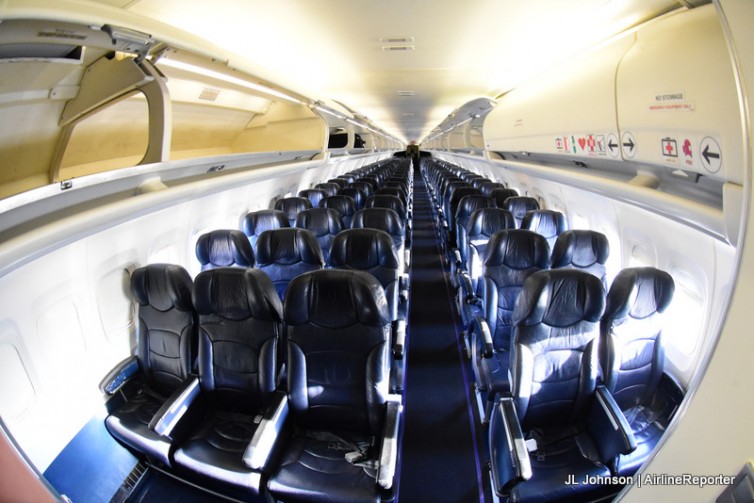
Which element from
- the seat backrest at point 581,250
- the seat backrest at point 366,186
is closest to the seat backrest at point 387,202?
the seat backrest at point 366,186

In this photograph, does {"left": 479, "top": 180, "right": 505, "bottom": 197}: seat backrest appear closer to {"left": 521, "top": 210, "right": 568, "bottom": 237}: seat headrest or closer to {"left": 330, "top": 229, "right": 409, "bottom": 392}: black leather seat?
{"left": 521, "top": 210, "right": 568, "bottom": 237}: seat headrest

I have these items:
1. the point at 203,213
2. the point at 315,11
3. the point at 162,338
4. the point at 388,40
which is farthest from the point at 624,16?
the point at 203,213

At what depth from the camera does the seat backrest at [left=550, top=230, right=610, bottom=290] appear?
364 cm

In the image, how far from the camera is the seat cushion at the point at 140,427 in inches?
100

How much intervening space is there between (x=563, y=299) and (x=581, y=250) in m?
1.53

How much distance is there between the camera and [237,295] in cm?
263

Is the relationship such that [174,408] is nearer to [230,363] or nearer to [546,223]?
[230,363]

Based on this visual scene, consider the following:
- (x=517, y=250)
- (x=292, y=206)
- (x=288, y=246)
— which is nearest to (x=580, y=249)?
(x=517, y=250)

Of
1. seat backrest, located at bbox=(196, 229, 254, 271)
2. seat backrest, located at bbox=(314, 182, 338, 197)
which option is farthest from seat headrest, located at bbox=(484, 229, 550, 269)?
seat backrest, located at bbox=(314, 182, 338, 197)

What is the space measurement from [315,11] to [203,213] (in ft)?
9.84

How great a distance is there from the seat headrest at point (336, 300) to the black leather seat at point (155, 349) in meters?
1.08

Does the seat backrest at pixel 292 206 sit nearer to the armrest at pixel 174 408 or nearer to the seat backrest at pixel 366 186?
the seat backrest at pixel 366 186

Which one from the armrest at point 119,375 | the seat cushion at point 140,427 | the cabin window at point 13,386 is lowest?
the seat cushion at point 140,427

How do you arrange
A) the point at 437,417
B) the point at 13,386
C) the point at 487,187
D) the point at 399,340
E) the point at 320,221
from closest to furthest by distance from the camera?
the point at 13,386
the point at 399,340
the point at 437,417
the point at 320,221
the point at 487,187
